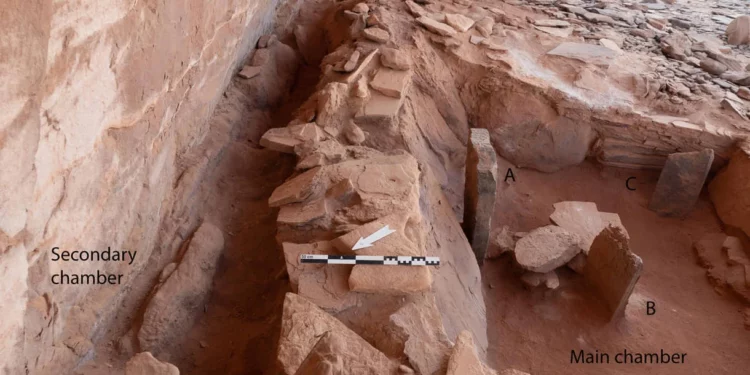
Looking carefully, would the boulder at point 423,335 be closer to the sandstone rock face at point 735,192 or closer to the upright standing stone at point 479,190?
the upright standing stone at point 479,190

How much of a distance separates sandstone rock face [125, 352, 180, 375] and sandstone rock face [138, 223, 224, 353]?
59 centimetres

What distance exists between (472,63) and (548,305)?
2.10 metres

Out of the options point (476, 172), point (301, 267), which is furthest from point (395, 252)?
point (476, 172)

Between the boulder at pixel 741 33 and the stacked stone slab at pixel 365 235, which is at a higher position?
the boulder at pixel 741 33

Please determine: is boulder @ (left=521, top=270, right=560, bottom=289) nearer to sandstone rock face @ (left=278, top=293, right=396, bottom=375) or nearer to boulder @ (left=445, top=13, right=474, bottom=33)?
sandstone rock face @ (left=278, top=293, right=396, bottom=375)

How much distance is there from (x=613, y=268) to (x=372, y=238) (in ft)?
6.17

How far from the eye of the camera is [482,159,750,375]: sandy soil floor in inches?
161

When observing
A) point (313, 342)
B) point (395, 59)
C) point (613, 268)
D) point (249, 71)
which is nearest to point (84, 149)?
point (313, 342)

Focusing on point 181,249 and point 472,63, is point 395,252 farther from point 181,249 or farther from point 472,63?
point 472,63

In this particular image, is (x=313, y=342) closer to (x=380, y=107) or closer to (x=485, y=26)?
(x=380, y=107)

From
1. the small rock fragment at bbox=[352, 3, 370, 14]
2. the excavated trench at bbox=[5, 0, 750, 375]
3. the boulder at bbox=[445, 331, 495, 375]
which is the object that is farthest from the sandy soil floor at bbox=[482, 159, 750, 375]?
the small rock fragment at bbox=[352, 3, 370, 14]

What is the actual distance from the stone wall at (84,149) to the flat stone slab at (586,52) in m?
3.15

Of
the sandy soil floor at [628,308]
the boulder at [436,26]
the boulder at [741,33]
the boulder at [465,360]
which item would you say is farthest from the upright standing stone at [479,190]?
the boulder at [741,33]

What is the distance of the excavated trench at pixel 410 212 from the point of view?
120 inches
